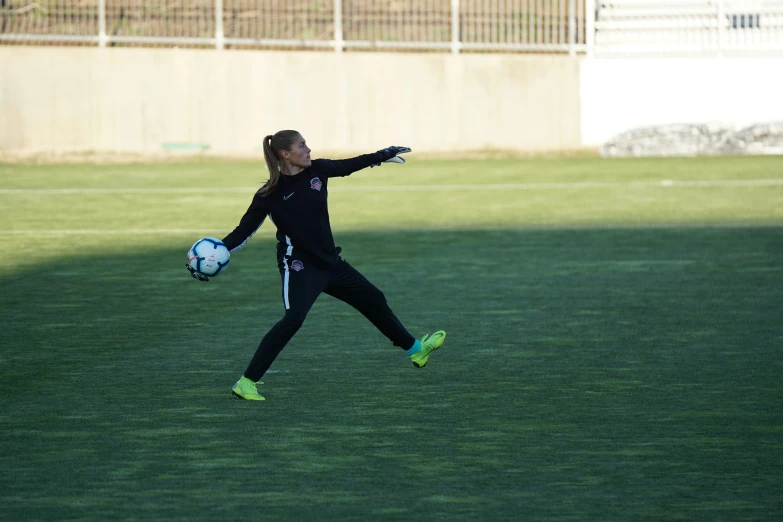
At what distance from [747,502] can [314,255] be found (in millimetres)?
2925

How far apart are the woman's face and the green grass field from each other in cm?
130

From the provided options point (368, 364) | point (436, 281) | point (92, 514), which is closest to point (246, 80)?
point (436, 281)

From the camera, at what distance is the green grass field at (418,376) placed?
5.48 meters

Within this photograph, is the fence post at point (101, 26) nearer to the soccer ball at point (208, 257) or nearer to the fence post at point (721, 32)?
the fence post at point (721, 32)

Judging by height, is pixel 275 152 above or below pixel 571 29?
below

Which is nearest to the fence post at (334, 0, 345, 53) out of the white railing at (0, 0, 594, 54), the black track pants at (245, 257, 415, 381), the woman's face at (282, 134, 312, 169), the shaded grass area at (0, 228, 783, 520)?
the white railing at (0, 0, 594, 54)

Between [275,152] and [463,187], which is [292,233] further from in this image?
[463,187]

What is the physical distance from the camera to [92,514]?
205 inches

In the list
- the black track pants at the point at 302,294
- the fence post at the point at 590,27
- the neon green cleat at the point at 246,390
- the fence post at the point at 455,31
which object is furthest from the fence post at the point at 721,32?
the neon green cleat at the point at 246,390

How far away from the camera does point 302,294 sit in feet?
23.8

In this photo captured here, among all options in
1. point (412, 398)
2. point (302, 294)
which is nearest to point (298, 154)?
point (302, 294)

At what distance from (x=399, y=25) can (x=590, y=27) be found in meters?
4.09

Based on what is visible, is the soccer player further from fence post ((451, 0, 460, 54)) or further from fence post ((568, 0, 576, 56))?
fence post ((568, 0, 576, 56))

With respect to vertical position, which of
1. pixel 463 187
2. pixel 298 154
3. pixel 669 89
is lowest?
pixel 463 187
